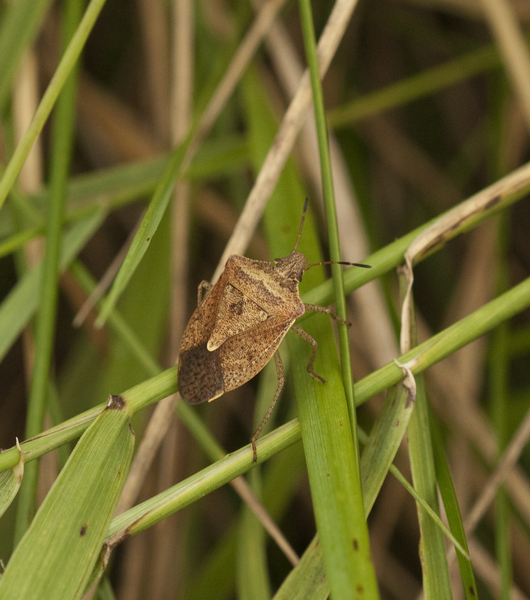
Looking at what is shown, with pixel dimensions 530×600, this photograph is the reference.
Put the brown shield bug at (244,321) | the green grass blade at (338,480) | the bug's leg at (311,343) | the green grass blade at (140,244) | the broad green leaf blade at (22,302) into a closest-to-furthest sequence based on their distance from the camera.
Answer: the green grass blade at (338,480)
the green grass blade at (140,244)
the bug's leg at (311,343)
the brown shield bug at (244,321)
the broad green leaf blade at (22,302)

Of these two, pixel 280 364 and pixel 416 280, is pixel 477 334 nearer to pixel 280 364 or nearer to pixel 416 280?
pixel 280 364

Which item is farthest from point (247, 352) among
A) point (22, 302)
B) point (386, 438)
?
point (22, 302)

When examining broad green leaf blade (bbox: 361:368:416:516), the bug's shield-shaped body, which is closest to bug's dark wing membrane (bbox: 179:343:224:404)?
the bug's shield-shaped body

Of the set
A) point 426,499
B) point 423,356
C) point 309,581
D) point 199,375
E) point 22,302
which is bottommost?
point 309,581

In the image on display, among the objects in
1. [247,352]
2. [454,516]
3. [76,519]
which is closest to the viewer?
[76,519]

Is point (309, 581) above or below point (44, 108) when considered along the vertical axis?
below

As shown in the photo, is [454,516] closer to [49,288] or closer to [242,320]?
[242,320]

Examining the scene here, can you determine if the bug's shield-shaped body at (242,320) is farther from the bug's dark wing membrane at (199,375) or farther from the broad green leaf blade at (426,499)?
the broad green leaf blade at (426,499)

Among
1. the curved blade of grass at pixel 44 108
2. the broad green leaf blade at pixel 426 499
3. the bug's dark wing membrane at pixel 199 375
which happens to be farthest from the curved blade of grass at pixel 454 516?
the curved blade of grass at pixel 44 108
